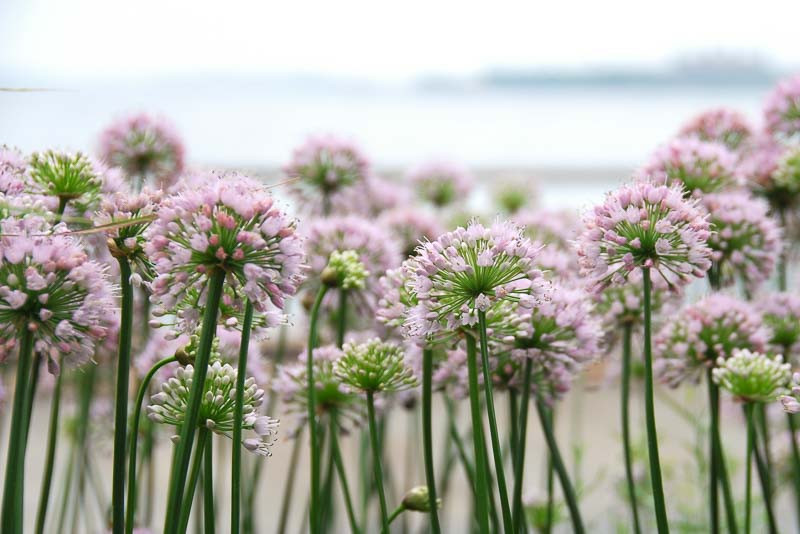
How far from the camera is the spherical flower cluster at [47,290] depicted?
1.77 ft

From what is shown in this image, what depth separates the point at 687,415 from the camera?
1195mm

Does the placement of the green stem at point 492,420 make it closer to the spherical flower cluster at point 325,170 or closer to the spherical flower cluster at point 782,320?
the spherical flower cluster at point 782,320

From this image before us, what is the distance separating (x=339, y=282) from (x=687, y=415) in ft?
1.97

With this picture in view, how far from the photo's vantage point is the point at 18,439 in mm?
542

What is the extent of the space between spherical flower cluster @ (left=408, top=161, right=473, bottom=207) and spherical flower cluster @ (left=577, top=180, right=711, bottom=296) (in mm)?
920

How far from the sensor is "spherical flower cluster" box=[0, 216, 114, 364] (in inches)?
21.3

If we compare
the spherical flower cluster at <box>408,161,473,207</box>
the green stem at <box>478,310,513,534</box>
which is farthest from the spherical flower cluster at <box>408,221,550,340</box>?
the spherical flower cluster at <box>408,161,473,207</box>

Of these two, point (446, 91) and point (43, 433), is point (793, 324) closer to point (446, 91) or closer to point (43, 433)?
point (43, 433)

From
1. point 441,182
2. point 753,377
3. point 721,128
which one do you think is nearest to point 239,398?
point 753,377

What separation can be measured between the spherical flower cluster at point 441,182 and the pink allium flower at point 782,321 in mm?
697

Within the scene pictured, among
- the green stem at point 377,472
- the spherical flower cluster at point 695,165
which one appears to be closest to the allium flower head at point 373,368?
the green stem at point 377,472

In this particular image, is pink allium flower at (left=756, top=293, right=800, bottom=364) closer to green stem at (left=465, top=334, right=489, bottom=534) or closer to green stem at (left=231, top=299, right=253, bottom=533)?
green stem at (left=465, top=334, right=489, bottom=534)

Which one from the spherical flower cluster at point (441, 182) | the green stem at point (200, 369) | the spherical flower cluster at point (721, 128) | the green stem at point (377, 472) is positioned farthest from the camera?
the spherical flower cluster at point (441, 182)

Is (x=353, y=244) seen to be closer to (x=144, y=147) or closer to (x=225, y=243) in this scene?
(x=144, y=147)
